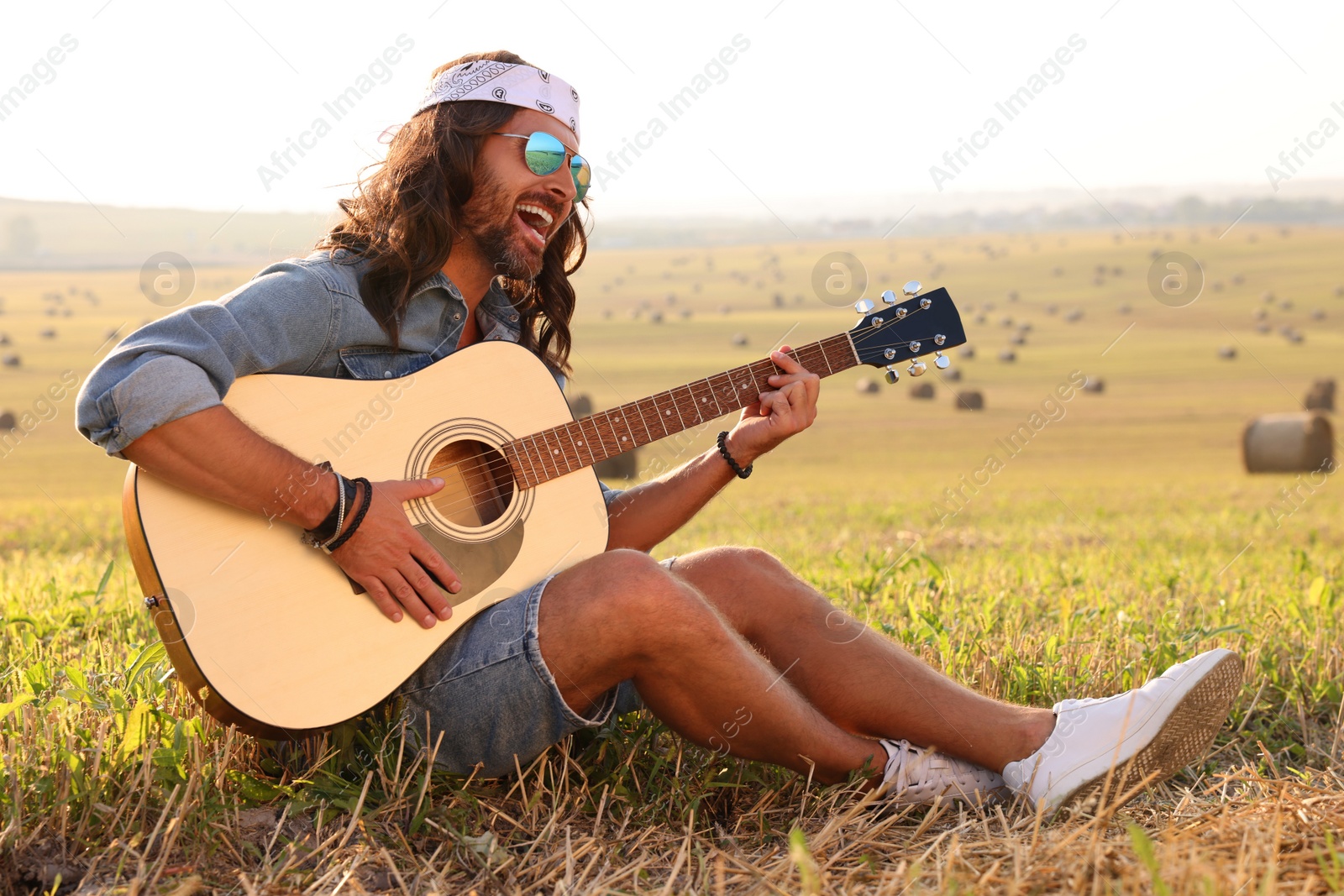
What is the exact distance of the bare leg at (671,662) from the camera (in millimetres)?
2459

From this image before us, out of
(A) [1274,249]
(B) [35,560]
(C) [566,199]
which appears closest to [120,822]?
(C) [566,199]

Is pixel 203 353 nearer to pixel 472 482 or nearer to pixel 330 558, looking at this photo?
pixel 330 558

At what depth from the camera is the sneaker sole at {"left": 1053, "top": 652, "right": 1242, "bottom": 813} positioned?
263 centimetres

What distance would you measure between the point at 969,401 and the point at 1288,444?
26.3 feet

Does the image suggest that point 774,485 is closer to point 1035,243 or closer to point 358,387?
point 358,387

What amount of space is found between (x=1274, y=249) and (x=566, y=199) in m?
65.3

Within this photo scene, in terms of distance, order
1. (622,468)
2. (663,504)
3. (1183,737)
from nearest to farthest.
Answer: (1183,737), (663,504), (622,468)

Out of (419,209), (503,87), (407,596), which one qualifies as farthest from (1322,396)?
(407,596)

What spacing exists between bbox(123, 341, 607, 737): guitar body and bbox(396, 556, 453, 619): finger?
40 mm

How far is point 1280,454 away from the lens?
49.2 ft

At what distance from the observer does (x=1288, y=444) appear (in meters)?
14.9

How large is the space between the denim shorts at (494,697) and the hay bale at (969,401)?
20.7 meters

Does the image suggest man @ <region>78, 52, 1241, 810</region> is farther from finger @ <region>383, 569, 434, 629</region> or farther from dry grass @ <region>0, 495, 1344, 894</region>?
dry grass @ <region>0, 495, 1344, 894</region>

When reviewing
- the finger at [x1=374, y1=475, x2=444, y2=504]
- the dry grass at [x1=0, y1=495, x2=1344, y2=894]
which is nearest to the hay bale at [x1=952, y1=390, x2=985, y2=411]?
the dry grass at [x1=0, y1=495, x2=1344, y2=894]
